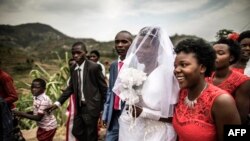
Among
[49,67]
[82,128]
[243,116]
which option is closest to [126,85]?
[243,116]

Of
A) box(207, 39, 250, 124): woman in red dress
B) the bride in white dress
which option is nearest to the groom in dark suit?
the bride in white dress

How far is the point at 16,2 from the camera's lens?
16000 millimetres

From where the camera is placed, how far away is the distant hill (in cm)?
1531

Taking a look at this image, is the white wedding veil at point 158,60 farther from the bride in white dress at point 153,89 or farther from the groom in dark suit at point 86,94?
the groom in dark suit at point 86,94

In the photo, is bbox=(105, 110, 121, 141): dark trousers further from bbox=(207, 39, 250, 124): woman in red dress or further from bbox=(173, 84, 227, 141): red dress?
bbox=(173, 84, 227, 141): red dress

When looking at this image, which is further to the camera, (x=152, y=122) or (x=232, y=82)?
(x=232, y=82)

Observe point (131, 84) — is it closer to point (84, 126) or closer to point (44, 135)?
point (84, 126)

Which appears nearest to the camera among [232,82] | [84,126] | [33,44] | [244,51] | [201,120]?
[201,120]

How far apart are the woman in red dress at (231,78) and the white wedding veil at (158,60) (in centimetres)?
69

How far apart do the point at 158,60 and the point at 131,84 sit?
1.01ft

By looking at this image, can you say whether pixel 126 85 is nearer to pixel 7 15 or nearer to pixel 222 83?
pixel 222 83

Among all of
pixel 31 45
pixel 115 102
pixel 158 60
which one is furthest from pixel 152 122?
pixel 31 45

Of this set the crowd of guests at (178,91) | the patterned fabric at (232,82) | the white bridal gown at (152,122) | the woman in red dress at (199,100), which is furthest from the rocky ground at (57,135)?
the woman in red dress at (199,100)

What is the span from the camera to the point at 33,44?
1992 cm
